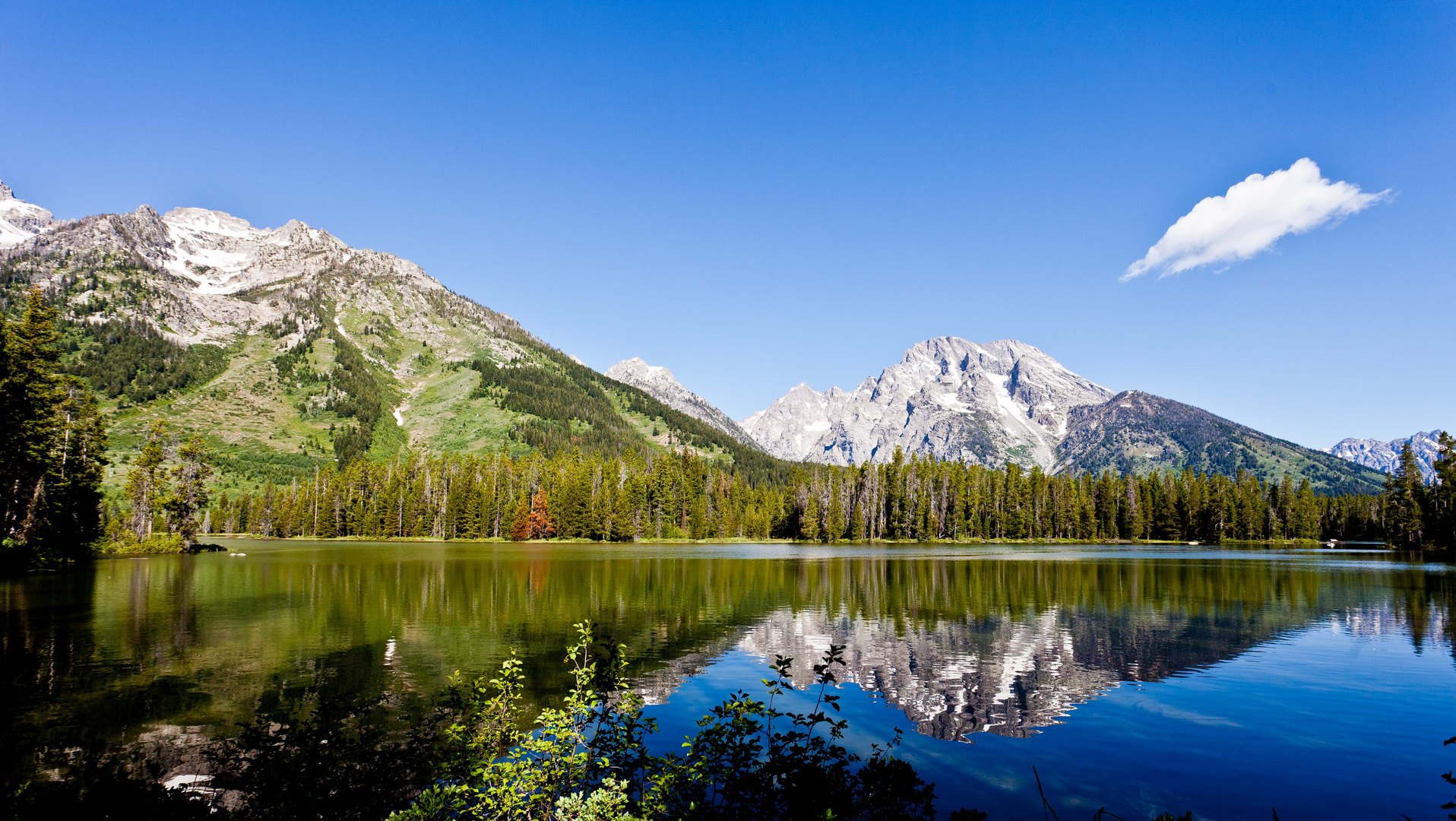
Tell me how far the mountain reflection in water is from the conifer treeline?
286ft

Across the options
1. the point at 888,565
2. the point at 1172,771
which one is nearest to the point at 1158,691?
the point at 1172,771

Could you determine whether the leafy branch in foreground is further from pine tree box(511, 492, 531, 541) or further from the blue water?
pine tree box(511, 492, 531, 541)

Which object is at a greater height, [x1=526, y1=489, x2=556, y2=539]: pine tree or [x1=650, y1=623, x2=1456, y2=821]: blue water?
[x1=650, y1=623, x2=1456, y2=821]: blue water

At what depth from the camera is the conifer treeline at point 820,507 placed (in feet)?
501

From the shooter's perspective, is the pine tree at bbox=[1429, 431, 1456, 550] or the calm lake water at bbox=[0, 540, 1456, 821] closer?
the calm lake water at bbox=[0, 540, 1456, 821]

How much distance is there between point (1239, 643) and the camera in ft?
100

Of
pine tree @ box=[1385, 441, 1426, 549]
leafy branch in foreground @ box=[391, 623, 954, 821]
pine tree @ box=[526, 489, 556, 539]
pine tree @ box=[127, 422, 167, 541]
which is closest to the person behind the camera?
leafy branch in foreground @ box=[391, 623, 954, 821]

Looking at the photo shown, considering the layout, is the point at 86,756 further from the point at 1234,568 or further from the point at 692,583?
the point at 1234,568

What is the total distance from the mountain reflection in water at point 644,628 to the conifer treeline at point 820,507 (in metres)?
87.0

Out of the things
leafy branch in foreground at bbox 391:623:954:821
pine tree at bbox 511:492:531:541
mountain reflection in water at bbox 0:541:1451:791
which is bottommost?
pine tree at bbox 511:492:531:541

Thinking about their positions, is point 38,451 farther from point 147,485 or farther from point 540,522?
point 540,522

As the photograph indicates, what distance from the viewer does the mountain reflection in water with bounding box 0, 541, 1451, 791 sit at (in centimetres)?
2002

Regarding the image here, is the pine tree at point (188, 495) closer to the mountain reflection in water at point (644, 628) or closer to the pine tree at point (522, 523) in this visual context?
the mountain reflection in water at point (644, 628)

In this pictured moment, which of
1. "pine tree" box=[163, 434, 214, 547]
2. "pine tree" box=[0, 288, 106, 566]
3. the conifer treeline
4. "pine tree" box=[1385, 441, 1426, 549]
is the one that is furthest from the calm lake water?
the conifer treeline
